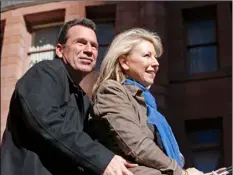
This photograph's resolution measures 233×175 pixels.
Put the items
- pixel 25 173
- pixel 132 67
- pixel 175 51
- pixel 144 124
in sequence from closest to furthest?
pixel 25 173 < pixel 144 124 < pixel 132 67 < pixel 175 51

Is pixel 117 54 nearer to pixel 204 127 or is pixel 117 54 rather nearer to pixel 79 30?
pixel 79 30

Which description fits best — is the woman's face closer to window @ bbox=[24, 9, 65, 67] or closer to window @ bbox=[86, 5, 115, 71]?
window @ bbox=[86, 5, 115, 71]

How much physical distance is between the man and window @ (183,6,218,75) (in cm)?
1086

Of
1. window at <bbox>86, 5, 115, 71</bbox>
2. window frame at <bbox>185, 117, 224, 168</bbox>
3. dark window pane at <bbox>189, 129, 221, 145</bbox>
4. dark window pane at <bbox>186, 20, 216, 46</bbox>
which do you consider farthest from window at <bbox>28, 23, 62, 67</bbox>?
dark window pane at <bbox>189, 129, 221, 145</bbox>

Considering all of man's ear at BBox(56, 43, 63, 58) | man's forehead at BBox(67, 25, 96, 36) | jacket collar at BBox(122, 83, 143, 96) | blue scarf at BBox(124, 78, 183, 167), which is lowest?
blue scarf at BBox(124, 78, 183, 167)

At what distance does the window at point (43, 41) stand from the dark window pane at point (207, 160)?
4585 millimetres

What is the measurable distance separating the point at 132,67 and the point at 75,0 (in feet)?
37.3

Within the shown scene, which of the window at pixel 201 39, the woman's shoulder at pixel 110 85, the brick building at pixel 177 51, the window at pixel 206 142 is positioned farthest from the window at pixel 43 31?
the woman's shoulder at pixel 110 85

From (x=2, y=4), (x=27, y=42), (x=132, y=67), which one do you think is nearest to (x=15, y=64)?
(x=27, y=42)

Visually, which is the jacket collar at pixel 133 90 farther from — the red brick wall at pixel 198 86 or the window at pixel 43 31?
the window at pixel 43 31

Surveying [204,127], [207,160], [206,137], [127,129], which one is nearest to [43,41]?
[204,127]

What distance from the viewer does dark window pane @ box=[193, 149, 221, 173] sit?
545 inches

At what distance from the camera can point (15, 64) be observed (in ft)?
51.0

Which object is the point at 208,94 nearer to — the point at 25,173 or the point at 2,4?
the point at 2,4
